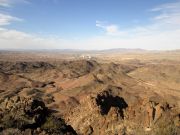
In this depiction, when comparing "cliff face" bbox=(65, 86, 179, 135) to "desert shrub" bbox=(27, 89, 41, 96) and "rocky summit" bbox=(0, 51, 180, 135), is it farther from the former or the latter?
"desert shrub" bbox=(27, 89, 41, 96)

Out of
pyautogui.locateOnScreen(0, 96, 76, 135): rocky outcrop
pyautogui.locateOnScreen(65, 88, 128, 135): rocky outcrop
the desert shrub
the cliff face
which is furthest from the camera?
the desert shrub

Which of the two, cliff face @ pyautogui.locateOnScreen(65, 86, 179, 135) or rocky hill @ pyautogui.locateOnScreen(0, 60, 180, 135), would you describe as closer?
rocky hill @ pyautogui.locateOnScreen(0, 60, 180, 135)

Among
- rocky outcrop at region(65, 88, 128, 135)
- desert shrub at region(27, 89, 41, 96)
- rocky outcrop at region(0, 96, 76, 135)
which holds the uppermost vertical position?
rocky outcrop at region(0, 96, 76, 135)

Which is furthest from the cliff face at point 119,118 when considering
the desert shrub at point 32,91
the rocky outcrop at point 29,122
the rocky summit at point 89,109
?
the desert shrub at point 32,91

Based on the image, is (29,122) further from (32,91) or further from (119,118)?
(32,91)

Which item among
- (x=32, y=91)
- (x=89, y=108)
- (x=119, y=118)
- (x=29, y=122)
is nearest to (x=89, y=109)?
(x=89, y=108)

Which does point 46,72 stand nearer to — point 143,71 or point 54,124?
point 143,71

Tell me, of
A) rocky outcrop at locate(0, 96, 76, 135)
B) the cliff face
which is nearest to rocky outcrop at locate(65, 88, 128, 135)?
the cliff face

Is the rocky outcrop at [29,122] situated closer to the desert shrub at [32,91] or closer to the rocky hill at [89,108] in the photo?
the rocky hill at [89,108]

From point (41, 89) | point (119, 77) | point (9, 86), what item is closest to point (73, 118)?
point (41, 89)
